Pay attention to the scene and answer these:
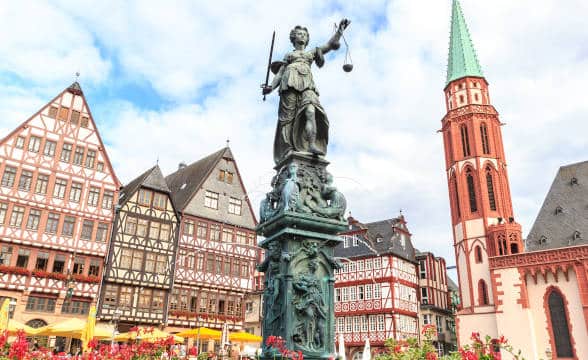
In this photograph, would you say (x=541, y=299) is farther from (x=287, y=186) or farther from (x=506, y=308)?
(x=287, y=186)

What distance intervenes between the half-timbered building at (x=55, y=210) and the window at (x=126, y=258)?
3.52 ft

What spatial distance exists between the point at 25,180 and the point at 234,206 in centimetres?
1363

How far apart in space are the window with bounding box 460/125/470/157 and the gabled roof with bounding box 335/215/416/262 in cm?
841

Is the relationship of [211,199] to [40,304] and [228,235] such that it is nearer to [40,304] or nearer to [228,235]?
[228,235]

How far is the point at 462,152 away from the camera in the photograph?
42875mm

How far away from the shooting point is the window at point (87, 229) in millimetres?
26594

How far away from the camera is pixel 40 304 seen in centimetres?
2448

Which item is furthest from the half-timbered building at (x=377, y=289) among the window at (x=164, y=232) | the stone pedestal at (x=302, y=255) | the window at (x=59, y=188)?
the stone pedestal at (x=302, y=255)

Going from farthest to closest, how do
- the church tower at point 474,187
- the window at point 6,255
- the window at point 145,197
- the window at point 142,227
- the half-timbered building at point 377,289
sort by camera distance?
the half-timbered building at point 377,289 → the church tower at point 474,187 → the window at point 145,197 → the window at point 142,227 → the window at point 6,255

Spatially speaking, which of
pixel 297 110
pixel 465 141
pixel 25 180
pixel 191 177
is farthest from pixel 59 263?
pixel 465 141

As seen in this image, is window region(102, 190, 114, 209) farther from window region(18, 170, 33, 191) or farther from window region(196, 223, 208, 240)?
window region(196, 223, 208, 240)

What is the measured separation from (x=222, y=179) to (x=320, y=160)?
91.5 feet

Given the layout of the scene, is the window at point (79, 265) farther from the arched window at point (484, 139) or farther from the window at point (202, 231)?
the arched window at point (484, 139)

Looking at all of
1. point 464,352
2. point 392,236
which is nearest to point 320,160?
point 464,352
